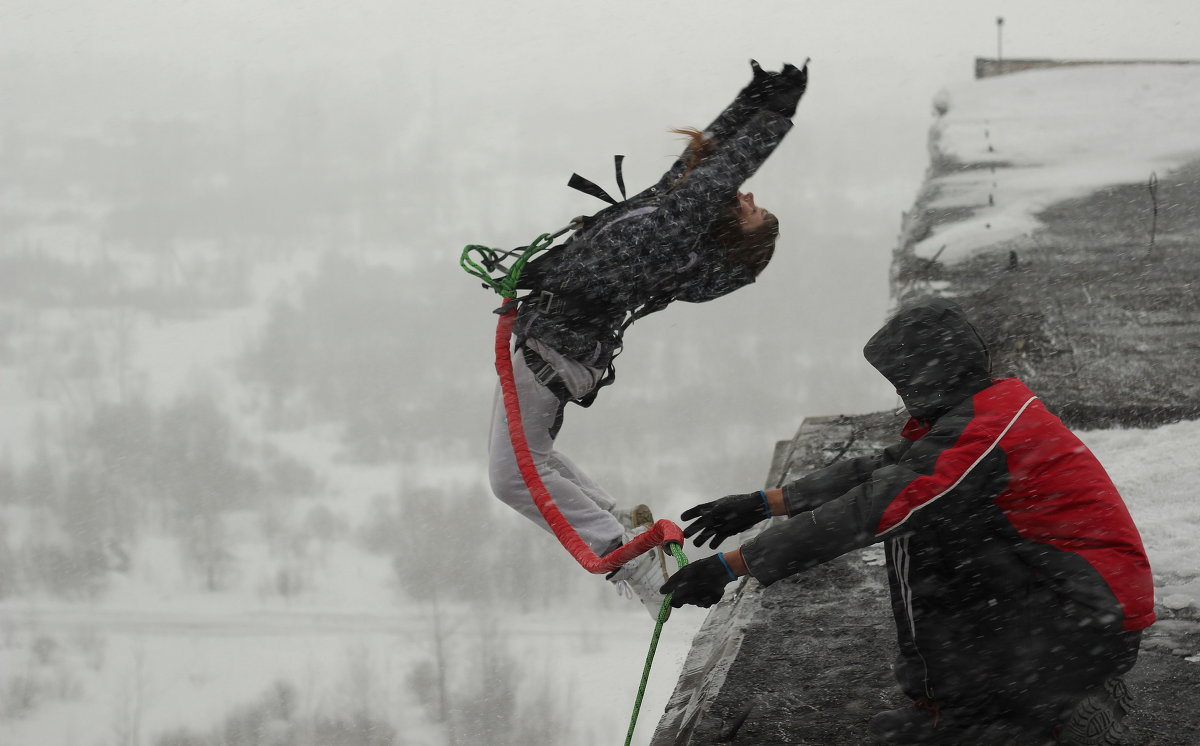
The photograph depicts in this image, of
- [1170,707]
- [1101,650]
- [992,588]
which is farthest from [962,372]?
[1170,707]

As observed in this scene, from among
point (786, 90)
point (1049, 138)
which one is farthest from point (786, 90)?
point (1049, 138)

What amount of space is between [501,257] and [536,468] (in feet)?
2.01

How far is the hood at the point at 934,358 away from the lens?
97.8 inches

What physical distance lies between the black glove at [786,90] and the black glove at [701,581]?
1218 mm

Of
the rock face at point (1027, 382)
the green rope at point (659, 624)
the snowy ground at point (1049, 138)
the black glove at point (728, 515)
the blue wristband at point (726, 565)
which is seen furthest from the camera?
the snowy ground at point (1049, 138)

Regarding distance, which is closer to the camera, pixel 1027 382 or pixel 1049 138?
pixel 1027 382

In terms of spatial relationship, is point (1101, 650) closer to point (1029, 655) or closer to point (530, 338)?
point (1029, 655)

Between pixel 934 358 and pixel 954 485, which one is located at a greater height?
pixel 934 358

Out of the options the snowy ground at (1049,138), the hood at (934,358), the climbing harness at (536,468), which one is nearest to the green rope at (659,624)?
the climbing harness at (536,468)

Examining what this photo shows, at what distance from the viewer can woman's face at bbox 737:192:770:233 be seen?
3.08 metres

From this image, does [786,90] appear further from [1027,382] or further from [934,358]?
[1027,382]

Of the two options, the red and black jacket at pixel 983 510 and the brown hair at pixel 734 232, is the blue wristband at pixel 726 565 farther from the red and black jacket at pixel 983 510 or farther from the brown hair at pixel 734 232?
the brown hair at pixel 734 232

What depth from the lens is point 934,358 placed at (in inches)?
98.1

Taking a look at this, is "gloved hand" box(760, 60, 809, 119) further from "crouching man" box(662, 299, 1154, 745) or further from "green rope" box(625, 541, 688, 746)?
"green rope" box(625, 541, 688, 746)
